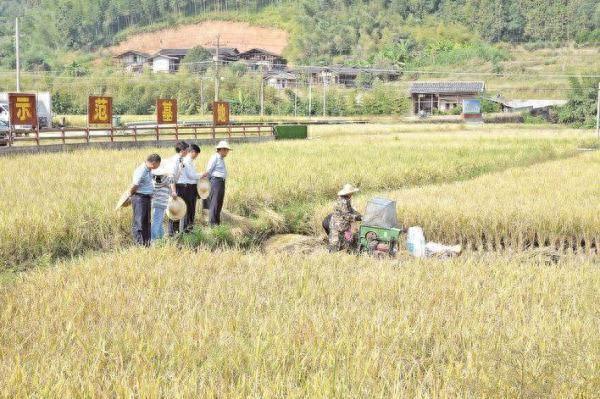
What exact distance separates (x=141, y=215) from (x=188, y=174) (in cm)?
102

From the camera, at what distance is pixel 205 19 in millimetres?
115125

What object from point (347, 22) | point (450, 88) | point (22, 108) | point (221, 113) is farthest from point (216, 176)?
point (347, 22)

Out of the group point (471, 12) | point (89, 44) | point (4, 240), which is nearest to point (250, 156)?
point (4, 240)

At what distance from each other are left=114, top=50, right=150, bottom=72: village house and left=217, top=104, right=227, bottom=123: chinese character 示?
58740 millimetres

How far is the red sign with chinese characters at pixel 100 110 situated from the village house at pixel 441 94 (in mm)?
34977

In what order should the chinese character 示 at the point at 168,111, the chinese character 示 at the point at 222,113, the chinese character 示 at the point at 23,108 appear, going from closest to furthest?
the chinese character 示 at the point at 23,108 < the chinese character 示 at the point at 168,111 < the chinese character 示 at the point at 222,113

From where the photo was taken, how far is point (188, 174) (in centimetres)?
880

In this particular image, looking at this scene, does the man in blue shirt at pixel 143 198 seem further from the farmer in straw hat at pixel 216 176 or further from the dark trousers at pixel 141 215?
the farmer in straw hat at pixel 216 176

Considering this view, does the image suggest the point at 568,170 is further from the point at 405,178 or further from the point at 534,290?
the point at 534,290

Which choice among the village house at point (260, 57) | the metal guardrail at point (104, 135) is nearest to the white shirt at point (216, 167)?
the metal guardrail at point (104, 135)

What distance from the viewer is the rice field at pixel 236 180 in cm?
834

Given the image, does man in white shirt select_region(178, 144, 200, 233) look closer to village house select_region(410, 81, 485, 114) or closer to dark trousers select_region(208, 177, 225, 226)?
dark trousers select_region(208, 177, 225, 226)

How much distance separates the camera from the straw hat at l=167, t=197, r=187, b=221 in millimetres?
8203

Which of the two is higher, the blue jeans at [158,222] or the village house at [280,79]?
the village house at [280,79]
